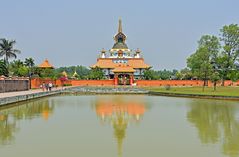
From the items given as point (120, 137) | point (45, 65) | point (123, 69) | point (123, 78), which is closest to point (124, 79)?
point (123, 78)

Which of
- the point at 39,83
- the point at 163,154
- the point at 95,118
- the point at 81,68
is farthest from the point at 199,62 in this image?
the point at 81,68

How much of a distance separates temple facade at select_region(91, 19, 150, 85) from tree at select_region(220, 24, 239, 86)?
720 inches

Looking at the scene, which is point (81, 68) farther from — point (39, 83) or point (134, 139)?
point (134, 139)

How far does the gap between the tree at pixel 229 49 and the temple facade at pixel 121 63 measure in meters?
18.3

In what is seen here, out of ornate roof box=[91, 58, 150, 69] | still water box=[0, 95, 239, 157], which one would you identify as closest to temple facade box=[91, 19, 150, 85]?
ornate roof box=[91, 58, 150, 69]

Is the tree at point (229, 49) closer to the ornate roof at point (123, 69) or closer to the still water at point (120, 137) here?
the ornate roof at point (123, 69)

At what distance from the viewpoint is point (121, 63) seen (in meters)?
70.2

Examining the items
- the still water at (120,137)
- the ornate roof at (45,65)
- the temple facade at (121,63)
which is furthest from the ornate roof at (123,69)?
the still water at (120,137)

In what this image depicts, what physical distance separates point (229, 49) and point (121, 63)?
26.2 metres

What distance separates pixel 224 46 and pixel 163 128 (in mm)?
37793

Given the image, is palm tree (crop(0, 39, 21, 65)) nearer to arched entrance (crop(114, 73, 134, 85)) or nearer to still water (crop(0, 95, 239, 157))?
arched entrance (crop(114, 73, 134, 85))

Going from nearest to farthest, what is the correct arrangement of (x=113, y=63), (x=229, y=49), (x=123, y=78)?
(x=229, y=49) → (x=123, y=78) → (x=113, y=63)

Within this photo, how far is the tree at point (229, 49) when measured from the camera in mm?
48062

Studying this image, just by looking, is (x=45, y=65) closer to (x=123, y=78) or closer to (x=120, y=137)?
(x=123, y=78)
